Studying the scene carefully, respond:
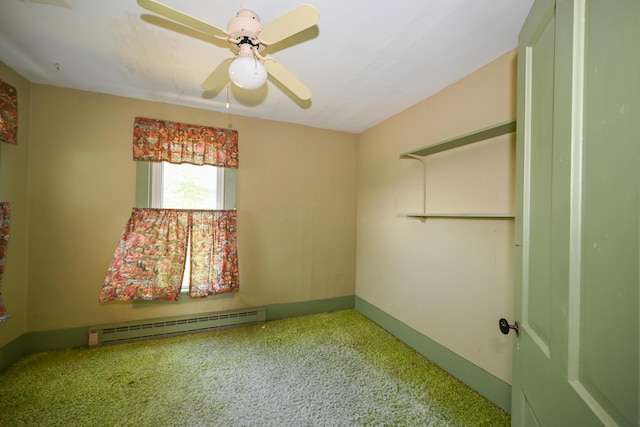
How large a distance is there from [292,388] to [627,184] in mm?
2135

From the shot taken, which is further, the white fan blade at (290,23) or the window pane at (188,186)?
the window pane at (188,186)

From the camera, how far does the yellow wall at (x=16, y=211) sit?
201 cm

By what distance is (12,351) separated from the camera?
211cm

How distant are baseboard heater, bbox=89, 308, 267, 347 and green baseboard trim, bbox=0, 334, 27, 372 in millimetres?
476

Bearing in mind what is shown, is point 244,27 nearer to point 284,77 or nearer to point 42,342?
point 284,77

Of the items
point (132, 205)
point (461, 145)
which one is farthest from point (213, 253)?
point (461, 145)

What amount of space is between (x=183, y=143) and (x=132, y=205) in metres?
0.81

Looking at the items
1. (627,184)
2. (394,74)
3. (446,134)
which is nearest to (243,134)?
(394,74)

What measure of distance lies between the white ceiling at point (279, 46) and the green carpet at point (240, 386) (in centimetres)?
243

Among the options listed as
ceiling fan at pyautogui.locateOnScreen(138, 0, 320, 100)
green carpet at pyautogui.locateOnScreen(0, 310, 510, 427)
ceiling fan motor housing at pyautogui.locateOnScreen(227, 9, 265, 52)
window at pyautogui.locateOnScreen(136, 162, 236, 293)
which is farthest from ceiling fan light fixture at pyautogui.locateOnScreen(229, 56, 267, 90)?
green carpet at pyautogui.locateOnScreen(0, 310, 510, 427)

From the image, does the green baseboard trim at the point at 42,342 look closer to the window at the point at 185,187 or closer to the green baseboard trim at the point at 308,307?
the green baseboard trim at the point at 308,307

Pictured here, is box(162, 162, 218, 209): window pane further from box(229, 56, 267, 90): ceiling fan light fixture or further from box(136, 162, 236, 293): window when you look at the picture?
box(229, 56, 267, 90): ceiling fan light fixture

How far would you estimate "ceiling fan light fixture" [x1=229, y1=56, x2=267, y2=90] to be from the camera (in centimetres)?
120

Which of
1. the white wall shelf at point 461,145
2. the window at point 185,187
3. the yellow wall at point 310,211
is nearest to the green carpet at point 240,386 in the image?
the yellow wall at point 310,211
